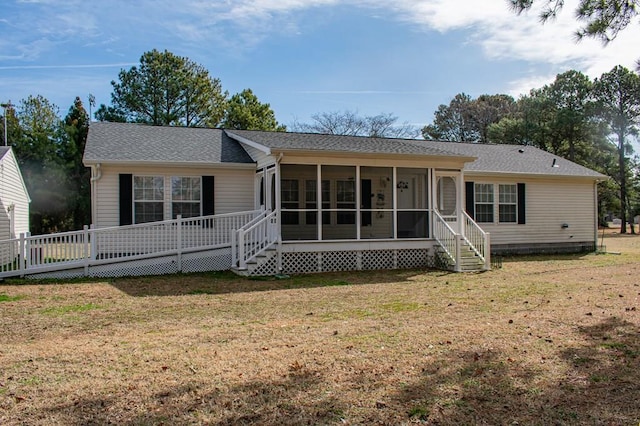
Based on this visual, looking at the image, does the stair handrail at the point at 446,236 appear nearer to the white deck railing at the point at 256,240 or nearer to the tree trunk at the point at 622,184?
the white deck railing at the point at 256,240

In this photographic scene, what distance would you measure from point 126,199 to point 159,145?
2361 millimetres

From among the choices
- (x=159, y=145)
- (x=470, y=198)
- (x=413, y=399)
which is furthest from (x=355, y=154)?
(x=413, y=399)

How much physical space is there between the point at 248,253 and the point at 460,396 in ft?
29.3

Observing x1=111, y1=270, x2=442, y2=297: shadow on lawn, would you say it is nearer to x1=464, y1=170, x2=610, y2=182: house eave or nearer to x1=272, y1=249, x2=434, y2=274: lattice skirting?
x1=272, y1=249, x2=434, y2=274: lattice skirting

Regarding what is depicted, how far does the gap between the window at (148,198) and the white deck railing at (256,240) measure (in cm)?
276

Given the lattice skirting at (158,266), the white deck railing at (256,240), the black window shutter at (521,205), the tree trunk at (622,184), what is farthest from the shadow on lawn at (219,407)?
the tree trunk at (622,184)

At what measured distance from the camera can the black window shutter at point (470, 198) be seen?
56.5ft

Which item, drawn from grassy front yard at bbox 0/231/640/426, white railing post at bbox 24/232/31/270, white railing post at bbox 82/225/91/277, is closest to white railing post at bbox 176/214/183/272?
white railing post at bbox 82/225/91/277

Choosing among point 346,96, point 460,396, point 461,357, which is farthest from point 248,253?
point 346,96

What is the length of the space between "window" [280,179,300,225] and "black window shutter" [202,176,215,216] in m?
2.39

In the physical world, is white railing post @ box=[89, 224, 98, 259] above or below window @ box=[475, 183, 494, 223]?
below

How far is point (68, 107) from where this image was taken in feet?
107

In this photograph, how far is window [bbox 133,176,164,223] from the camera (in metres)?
14.2

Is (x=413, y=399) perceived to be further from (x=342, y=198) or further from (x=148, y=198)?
(x=342, y=198)
